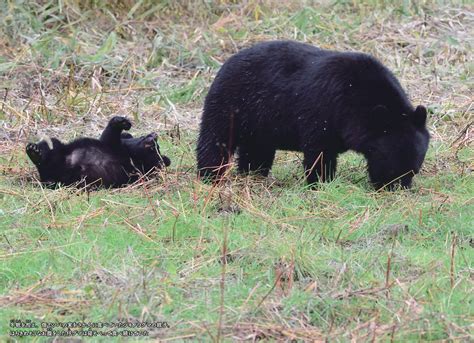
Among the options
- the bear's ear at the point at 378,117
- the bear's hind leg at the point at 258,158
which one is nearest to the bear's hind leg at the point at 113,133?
the bear's hind leg at the point at 258,158

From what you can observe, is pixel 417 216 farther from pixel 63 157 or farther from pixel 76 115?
pixel 76 115

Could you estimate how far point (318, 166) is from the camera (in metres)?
7.95

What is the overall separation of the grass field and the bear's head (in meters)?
0.16

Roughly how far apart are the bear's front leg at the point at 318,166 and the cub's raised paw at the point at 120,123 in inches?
56.0

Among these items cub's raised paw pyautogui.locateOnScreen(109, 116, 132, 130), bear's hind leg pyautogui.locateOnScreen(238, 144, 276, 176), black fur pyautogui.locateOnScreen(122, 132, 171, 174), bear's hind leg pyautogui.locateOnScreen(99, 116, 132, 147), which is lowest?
bear's hind leg pyautogui.locateOnScreen(238, 144, 276, 176)

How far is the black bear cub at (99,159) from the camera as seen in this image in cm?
779

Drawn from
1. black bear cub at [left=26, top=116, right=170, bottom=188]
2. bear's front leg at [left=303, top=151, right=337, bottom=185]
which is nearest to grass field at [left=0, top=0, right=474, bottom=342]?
bear's front leg at [left=303, top=151, right=337, bottom=185]

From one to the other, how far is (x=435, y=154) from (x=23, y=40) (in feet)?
16.4

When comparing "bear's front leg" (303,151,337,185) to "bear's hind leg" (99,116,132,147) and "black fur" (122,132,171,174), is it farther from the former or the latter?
"bear's hind leg" (99,116,132,147)

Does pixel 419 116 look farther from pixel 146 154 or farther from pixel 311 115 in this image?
pixel 146 154

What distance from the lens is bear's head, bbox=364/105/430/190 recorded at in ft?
25.3

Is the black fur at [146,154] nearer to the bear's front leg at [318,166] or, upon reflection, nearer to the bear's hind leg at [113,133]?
the bear's hind leg at [113,133]

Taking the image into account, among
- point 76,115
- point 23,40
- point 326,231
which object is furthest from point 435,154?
point 23,40

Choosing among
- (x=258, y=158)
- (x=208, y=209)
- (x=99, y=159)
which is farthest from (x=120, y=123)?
(x=208, y=209)
